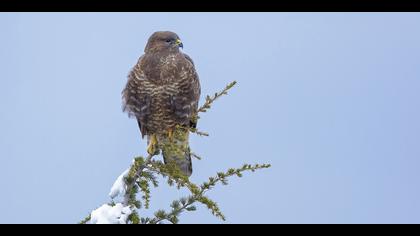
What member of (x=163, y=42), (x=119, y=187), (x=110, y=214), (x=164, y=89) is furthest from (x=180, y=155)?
(x=110, y=214)

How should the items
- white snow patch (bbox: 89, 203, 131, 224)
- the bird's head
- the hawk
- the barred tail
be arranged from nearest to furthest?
white snow patch (bbox: 89, 203, 131, 224), the barred tail, the hawk, the bird's head

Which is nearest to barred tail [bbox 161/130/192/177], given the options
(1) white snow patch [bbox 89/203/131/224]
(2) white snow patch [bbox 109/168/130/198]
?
(2) white snow patch [bbox 109/168/130/198]

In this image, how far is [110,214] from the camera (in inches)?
202

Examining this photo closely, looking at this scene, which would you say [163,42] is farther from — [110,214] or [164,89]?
[110,214]

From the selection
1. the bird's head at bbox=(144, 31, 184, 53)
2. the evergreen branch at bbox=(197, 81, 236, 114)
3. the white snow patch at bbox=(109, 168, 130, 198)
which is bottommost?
the white snow patch at bbox=(109, 168, 130, 198)

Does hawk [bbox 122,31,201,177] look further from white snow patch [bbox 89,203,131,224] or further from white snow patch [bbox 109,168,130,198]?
white snow patch [bbox 89,203,131,224]

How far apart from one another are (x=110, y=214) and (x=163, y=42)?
432cm

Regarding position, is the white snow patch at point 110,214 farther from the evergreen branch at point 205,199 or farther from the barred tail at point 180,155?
the barred tail at point 180,155

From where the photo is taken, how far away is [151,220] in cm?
520

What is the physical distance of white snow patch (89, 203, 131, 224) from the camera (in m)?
5.02

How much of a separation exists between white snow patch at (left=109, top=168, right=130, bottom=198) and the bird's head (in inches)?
137
